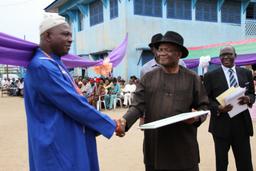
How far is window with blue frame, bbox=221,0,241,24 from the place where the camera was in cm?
2209

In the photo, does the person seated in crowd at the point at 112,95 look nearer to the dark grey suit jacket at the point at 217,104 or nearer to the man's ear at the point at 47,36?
the dark grey suit jacket at the point at 217,104

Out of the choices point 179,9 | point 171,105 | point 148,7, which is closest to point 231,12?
point 179,9

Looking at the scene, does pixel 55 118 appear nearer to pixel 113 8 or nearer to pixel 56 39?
pixel 56 39

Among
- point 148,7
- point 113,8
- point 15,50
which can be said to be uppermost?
point 113,8

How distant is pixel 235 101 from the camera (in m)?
3.62

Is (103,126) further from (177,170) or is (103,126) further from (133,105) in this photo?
(177,170)

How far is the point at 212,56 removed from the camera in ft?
47.9

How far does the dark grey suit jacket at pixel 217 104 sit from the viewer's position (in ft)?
12.9

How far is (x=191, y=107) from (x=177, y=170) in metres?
0.54

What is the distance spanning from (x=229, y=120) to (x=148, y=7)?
1568 centimetres

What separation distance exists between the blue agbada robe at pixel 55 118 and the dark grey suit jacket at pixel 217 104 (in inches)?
72.7

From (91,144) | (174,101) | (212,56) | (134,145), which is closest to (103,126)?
Result: (91,144)

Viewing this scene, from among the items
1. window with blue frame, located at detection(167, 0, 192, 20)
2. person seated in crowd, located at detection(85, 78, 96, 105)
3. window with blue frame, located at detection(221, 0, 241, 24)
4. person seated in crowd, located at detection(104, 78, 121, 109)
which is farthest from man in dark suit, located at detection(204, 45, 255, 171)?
window with blue frame, located at detection(221, 0, 241, 24)

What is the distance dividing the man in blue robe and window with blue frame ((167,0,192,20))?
58.0 ft
